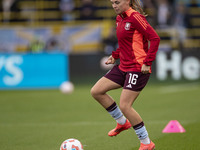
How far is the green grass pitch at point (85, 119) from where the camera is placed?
6.86 metres

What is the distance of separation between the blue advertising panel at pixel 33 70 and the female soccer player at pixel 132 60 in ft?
33.4

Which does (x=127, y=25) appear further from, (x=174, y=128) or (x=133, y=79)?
(x=174, y=128)

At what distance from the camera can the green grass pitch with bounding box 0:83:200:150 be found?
6.86 metres

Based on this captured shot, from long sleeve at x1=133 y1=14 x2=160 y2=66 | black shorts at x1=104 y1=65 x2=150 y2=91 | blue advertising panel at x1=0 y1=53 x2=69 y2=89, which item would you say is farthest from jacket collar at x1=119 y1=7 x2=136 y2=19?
blue advertising panel at x1=0 y1=53 x2=69 y2=89

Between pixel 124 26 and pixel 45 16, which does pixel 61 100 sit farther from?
pixel 45 16

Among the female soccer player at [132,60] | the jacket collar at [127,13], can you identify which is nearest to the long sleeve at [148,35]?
the female soccer player at [132,60]

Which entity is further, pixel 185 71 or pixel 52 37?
pixel 52 37

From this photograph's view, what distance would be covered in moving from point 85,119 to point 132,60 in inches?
147

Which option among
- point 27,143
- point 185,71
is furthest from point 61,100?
point 27,143

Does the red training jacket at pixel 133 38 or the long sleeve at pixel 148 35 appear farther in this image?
the red training jacket at pixel 133 38

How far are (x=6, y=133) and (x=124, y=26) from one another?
10.3ft

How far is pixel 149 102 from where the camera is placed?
12.1 m

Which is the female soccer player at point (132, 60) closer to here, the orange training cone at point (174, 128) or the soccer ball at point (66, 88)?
the orange training cone at point (174, 128)

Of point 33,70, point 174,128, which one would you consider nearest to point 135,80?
point 174,128
